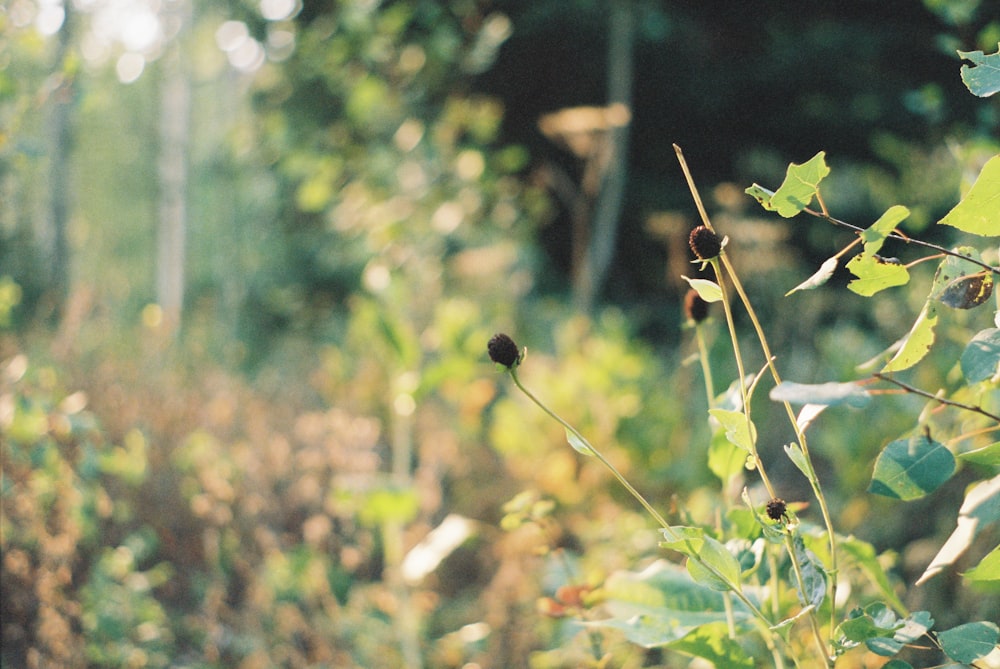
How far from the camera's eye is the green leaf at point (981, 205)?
49 centimetres

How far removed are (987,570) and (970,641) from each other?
0.05 metres

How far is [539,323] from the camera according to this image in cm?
413

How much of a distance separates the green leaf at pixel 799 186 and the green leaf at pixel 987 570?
0.26 meters

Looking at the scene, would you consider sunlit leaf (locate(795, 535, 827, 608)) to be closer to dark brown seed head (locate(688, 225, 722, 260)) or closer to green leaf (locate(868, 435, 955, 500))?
green leaf (locate(868, 435, 955, 500))

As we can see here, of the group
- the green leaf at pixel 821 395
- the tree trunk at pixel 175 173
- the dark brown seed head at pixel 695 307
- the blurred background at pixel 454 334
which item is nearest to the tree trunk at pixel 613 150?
the blurred background at pixel 454 334

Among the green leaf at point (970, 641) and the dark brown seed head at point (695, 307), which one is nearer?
the green leaf at point (970, 641)

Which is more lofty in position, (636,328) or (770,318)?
(770,318)

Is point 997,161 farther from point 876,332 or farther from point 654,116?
point 876,332

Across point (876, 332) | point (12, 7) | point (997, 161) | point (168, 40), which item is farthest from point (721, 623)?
point (168, 40)

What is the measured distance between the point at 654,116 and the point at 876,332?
1.68 meters

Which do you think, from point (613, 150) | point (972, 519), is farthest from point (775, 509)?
point (613, 150)

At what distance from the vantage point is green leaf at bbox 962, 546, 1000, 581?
49 centimetres

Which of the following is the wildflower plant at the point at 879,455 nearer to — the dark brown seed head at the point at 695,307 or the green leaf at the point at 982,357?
the green leaf at the point at 982,357

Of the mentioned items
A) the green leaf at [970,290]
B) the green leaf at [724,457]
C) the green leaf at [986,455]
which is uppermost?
the green leaf at [970,290]
